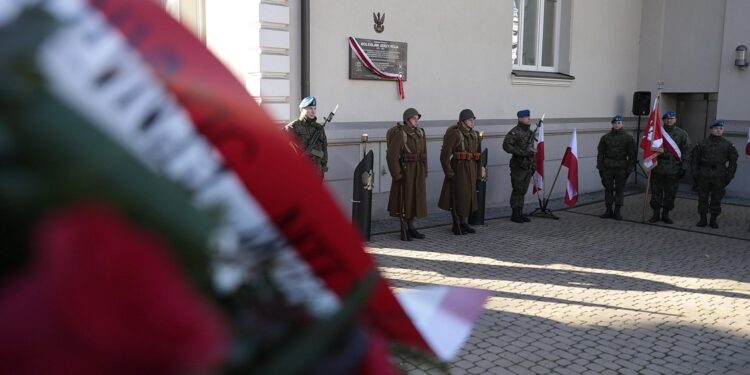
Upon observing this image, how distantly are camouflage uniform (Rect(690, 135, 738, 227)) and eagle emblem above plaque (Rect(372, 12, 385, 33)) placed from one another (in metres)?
5.39

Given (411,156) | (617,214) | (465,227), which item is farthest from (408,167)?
(617,214)

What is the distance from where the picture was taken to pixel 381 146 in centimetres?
971

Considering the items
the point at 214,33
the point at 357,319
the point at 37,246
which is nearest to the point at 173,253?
the point at 37,246

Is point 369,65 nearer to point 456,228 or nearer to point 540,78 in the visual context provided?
point 456,228

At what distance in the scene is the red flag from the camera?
10.1 metres

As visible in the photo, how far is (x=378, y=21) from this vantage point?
9445 millimetres

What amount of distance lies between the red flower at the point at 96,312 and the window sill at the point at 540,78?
1155 cm

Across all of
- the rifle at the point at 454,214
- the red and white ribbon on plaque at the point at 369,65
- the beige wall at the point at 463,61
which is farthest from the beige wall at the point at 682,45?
→ the rifle at the point at 454,214

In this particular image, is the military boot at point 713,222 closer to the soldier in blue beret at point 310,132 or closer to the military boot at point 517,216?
the military boot at point 517,216

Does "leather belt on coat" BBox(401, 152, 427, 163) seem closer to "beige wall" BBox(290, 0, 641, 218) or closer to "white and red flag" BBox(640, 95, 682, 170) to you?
"beige wall" BBox(290, 0, 641, 218)

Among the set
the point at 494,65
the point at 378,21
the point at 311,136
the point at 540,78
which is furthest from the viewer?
the point at 540,78

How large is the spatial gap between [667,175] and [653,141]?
27.0 inches

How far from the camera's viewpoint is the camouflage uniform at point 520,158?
33.5ft

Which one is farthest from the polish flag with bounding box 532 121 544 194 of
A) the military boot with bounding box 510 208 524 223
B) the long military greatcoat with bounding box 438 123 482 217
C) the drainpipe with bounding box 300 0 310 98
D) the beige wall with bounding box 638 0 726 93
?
the beige wall with bounding box 638 0 726 93
